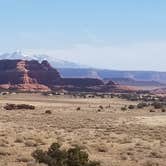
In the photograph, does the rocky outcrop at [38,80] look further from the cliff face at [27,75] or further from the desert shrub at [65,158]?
the desert shrub at [65,158]

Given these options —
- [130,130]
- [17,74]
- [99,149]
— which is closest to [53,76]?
[17,74]

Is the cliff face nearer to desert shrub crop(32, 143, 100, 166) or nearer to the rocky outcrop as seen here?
the rocky outcrop

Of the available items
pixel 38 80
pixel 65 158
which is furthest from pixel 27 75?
pixel 65 158

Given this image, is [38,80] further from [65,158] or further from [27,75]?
[65,158]

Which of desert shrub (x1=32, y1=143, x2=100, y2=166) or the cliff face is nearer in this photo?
desert shrub (x1=32, y1=143, x2=100, y2=166)

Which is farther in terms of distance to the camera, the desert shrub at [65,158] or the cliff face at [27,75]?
the cliff face at [27,75]

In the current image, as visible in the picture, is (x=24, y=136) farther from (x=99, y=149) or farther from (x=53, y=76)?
(x=53, y=76)

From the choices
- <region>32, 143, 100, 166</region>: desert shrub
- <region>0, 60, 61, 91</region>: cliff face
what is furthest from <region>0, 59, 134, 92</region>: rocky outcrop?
<region>32, 143, 100, 166</region>: desert shrub

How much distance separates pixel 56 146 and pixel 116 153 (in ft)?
15.3

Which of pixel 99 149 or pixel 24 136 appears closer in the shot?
pixel 99 149

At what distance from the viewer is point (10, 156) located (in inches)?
843

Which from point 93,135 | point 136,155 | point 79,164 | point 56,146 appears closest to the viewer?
point 79,164

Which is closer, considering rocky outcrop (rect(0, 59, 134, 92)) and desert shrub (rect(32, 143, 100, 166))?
desert shrub (rect(32, 143, 100, 166))

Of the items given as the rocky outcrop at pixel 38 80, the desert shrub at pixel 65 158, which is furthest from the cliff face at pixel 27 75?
the desert shrub at pixel 65 158
